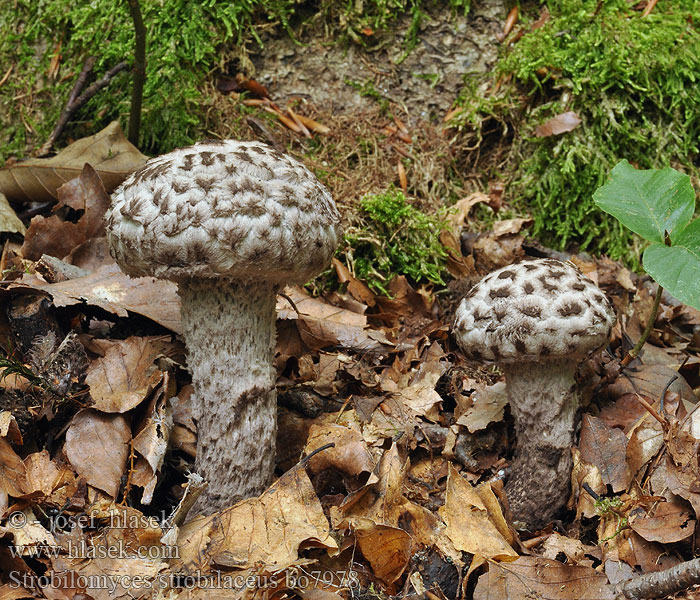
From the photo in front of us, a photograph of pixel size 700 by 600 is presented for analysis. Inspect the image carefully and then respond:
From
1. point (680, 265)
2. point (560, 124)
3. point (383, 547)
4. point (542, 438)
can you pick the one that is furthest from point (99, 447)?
point (560, 124)

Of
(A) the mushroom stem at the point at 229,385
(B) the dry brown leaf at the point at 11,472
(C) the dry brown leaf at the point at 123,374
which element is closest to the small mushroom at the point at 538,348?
(A) the mushroom stem at the point at 229,385

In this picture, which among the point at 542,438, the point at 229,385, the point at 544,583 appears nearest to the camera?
the point at 544,583

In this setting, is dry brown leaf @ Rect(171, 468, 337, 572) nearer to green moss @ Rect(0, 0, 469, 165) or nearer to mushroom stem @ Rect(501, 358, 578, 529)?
mushroom stem @ Rect(501, 358, 578, 529)

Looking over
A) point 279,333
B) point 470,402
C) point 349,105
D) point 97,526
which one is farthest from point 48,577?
point 349,105

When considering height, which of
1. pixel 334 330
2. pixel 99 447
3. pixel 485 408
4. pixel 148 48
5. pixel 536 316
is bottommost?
pixel 485 408

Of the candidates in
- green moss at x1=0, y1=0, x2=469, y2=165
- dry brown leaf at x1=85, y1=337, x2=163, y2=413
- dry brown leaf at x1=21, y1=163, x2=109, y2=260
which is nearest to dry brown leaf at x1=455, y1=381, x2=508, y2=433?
dry brown leaf at x1=85, y1=337, x2=163, y2=413

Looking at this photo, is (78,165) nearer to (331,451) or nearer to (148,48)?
(148,48)
